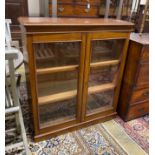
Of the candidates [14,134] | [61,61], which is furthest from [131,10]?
[14,134]

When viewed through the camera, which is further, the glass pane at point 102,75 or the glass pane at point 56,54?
the glass pane at point 102,75

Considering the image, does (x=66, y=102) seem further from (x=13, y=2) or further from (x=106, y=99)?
(x=13, y=2)

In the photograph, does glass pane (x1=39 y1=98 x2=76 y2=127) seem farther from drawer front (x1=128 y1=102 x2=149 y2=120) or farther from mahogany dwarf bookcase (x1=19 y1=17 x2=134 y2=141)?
drawer front (x1=128 y1=102 x2=149 y2=120)

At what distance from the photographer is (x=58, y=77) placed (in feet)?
5.12

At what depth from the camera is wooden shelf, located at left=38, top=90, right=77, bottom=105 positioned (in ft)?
4.76

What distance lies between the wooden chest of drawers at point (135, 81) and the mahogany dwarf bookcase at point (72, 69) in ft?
0.24

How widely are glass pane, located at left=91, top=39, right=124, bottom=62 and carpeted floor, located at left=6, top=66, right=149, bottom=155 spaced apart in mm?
720

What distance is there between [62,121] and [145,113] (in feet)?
3.19

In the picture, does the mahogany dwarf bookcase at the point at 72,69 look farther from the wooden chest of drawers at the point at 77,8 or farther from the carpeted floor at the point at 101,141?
the wooden chest of drawers at the point at 77,8

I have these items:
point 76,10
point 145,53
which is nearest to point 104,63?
point 145,53

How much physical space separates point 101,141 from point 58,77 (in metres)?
0.73

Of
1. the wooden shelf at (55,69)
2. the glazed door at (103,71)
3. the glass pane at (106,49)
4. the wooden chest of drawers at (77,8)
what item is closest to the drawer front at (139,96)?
the glazed door at (103,71)

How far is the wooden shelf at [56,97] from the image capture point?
4.76 ft

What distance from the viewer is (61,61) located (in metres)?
1.45
